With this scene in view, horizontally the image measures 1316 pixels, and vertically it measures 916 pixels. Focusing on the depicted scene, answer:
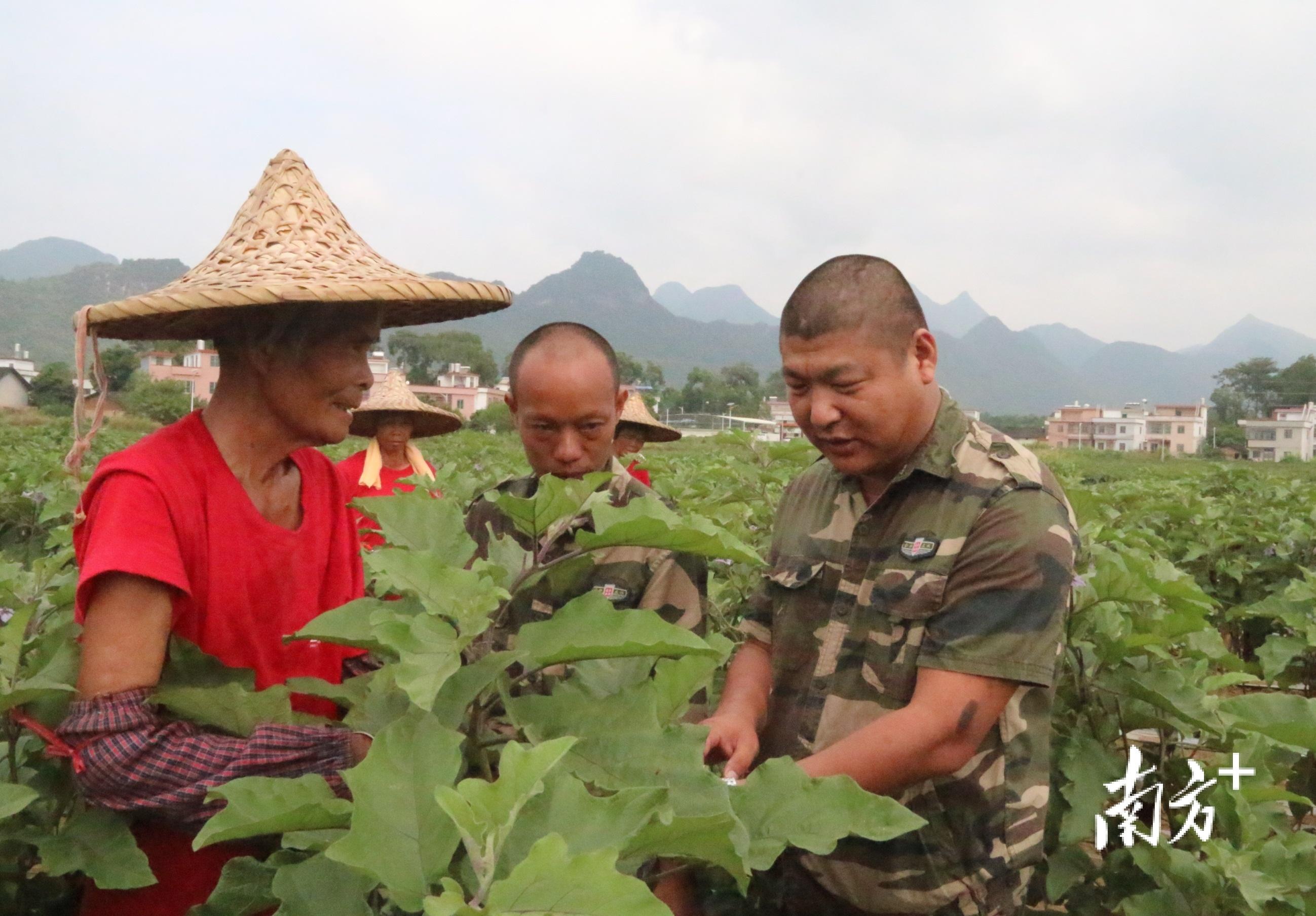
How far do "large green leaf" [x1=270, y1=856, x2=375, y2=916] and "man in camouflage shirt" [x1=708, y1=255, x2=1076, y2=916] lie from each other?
72 centimetres

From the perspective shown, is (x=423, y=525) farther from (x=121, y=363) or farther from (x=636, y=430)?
(x=121, y=363)

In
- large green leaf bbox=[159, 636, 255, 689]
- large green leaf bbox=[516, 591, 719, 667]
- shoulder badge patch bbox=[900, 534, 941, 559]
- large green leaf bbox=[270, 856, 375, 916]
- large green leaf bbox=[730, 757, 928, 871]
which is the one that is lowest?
large green leaf bbox=[270, 856, 375, 916]

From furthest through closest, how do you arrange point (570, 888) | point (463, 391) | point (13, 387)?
point (463, 391) → point (13, 387) → point (570, 888)

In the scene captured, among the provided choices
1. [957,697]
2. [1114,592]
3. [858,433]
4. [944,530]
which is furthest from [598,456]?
[1114,592]

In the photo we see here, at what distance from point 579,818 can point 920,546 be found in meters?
1.03

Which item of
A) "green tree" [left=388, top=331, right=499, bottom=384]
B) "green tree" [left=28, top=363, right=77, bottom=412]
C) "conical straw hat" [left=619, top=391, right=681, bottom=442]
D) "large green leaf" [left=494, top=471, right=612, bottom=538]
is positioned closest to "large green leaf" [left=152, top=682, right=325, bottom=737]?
"large green leaf" [left=494, top=471, right=612, bottom=538]

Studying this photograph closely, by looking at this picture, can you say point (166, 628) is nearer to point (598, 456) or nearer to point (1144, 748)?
point (598, 456)

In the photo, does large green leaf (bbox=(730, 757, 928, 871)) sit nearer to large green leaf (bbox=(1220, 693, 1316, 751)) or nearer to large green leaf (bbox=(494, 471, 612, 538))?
large green leaf (bbox=(494, 471, 612, 538))

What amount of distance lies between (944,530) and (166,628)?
1.25 meters

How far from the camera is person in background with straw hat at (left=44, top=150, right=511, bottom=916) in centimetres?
140

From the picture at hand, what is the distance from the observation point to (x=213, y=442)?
1742mm

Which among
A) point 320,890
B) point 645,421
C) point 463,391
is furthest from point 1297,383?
point 320,890

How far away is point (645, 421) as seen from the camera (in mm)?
6156

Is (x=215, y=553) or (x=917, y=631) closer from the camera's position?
(x=215, y=553)
